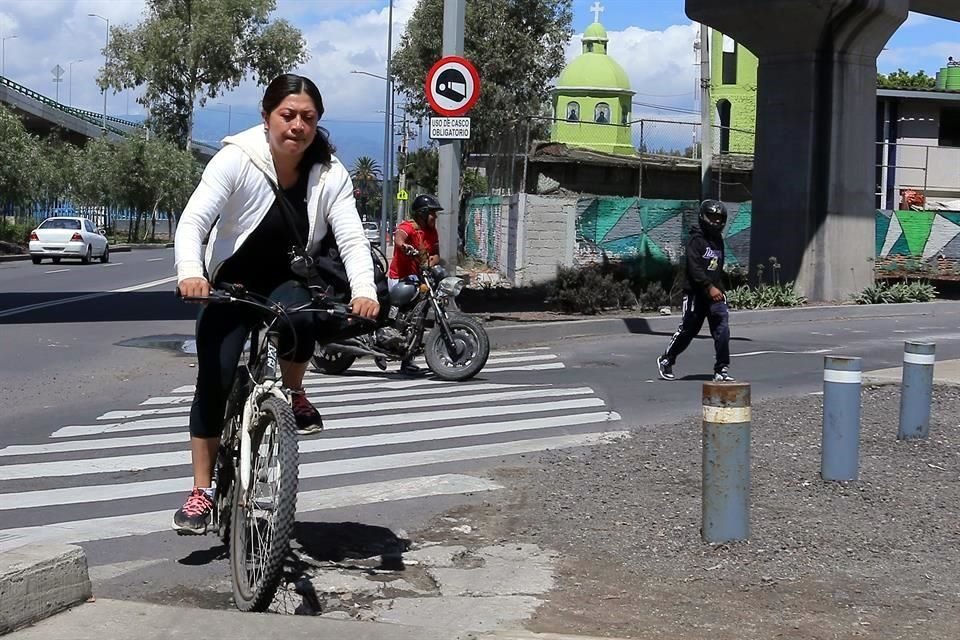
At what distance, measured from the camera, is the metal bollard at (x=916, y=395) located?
8.57 m

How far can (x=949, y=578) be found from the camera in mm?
5629

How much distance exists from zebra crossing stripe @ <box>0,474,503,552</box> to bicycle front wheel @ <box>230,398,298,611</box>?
1331 mm

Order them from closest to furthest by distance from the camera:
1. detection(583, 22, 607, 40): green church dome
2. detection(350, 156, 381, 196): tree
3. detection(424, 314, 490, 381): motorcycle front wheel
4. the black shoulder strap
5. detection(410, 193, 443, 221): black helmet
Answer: the black shoulder strap < detection(424, 314, 490, 381): motorcycle front wheel < detection(410, 193, 443, 221): black helmet < detection(583, 22, 607, 40): green church dome < detection(350, 156, 381, 196): tree

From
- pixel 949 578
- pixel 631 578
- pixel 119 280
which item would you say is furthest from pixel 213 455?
pixel 119 280

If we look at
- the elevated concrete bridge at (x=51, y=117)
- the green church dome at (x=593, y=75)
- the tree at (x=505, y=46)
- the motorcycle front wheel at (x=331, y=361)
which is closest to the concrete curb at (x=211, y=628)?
the motorcycle front wheel at (x=331, y=361)

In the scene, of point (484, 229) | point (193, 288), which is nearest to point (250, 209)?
point (193, 288)

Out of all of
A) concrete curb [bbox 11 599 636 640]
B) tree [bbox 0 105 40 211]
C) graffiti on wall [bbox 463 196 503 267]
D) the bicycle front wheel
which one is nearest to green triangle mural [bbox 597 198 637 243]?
graffiti on wall [bbox 463 196 503 267]

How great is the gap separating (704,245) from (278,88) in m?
7.81

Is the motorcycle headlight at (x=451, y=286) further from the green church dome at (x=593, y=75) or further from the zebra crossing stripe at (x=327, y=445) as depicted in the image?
the green church dome at (x=593, y=75)

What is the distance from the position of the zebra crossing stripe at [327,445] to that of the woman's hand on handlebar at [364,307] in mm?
3653

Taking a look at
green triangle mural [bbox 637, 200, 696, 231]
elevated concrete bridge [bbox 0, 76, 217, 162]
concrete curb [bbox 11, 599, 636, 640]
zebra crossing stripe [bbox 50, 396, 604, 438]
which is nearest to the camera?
concrete curb [bbox 11, 599, 636, 640]

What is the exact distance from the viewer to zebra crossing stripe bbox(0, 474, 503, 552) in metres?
6.20

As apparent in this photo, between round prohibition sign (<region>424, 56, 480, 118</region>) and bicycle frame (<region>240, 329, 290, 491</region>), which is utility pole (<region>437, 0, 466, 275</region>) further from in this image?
bicycle frame (<region>240, 329, 290, 491</region>)

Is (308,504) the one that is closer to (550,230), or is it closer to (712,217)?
(712,217)
